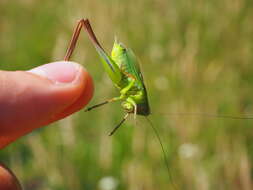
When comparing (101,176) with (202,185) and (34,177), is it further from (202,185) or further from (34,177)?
(202,185)

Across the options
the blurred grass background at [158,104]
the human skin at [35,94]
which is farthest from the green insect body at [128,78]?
the blurred grass background at [158,104]

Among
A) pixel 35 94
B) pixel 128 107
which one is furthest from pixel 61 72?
pixel 128 107

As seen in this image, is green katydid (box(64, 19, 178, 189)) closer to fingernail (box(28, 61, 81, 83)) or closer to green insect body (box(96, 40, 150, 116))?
green insect body (box(96, 40, 150, 116))

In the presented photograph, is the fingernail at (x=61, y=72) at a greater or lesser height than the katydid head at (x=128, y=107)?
greater

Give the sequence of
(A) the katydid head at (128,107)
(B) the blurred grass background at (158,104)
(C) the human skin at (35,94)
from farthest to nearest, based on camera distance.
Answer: (B) the blurred grass background at (158,104), (A) the katydid head at (128,107), (C) the human skin at (35,94)

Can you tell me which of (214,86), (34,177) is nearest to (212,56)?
(214,86)

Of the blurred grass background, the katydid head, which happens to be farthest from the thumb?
the blurred grass background

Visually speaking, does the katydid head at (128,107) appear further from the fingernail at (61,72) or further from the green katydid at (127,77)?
the fingernail at (61,72)

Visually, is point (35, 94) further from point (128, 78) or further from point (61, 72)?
point (128, 78)
